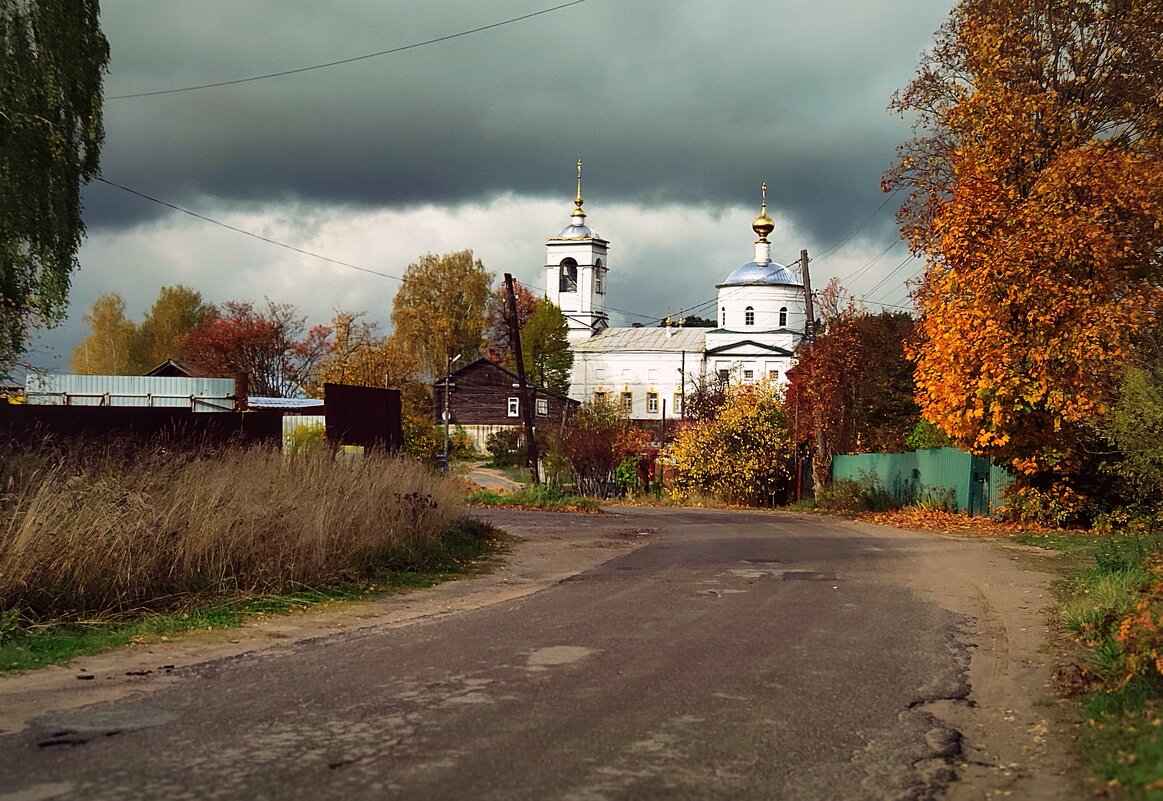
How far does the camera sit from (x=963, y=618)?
12.1 meters

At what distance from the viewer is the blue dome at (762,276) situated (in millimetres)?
99000

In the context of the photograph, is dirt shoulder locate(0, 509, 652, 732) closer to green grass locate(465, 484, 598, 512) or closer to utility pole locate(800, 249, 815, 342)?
green grass locate(465, 484, 598, 512)

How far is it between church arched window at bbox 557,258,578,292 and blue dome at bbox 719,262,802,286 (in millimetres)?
15557

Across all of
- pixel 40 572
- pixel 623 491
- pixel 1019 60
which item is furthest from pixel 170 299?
pixel 40 572

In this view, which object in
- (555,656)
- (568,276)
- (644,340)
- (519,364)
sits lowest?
(555,656)

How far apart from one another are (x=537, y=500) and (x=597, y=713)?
2797 cm

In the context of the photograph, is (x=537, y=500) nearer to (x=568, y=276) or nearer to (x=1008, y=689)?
(x=1008, y=689)

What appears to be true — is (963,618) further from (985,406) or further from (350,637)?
(985,406)

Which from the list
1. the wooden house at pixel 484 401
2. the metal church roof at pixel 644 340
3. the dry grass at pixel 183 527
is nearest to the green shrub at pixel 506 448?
the wooden house at pixel 484 401

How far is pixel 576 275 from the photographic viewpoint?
109125mm

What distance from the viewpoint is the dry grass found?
35.1 ft

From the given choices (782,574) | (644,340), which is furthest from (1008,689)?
(644,340)

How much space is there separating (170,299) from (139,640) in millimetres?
81246

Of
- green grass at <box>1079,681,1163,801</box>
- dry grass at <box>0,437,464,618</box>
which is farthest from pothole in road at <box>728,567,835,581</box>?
green grass at <box>1079,681,1163,801</box>
